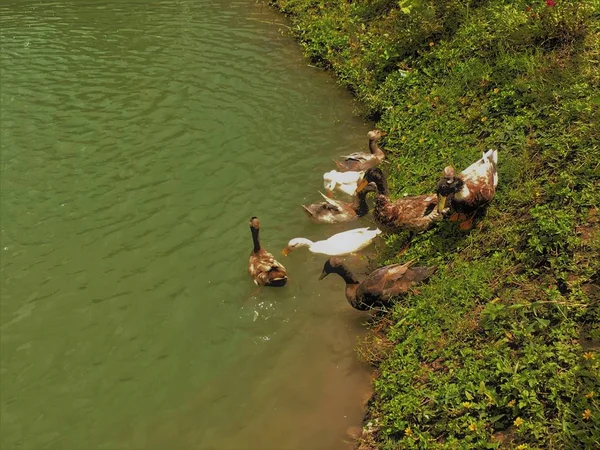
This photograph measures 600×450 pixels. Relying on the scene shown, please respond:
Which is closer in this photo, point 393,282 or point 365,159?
point 393,282

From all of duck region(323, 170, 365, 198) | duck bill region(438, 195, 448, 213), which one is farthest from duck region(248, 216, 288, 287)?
duck bill region(438, 195, 448, 213)

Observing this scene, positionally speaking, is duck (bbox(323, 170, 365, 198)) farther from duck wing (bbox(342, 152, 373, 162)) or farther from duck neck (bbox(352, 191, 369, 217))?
duck wing (bbox(342, 152, 373, 162))

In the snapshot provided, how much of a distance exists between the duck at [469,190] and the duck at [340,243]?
160cm

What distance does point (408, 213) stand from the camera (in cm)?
763

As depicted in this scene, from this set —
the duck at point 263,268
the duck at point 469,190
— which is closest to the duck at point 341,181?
the duck at point 263,268

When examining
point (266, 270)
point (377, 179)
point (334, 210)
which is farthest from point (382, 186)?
point (266, 270)

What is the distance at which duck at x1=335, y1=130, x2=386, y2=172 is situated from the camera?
392 inches

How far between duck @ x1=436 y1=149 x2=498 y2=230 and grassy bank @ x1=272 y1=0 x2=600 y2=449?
0.24 metres

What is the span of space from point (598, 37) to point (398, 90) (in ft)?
13.3

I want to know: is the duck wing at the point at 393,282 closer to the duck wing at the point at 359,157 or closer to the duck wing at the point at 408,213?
the duck wing at the point at 408,213

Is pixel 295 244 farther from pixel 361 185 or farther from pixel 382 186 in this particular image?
pixel 382 186

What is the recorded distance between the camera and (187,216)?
30.5 feet

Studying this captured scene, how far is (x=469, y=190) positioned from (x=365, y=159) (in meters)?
3.28

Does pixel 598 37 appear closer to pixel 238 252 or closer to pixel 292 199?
pixel 292 199
